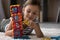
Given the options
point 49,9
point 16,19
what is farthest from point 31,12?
point 49,9

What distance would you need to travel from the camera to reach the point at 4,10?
2.85m

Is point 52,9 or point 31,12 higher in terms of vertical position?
point 31,12

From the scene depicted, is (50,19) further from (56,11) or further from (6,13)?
(6,13)

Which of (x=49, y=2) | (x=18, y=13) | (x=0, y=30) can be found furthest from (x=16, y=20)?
(x=49, y=2)

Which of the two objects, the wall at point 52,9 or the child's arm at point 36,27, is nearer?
the child's arm at point 36,27

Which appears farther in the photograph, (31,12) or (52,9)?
(52,9)

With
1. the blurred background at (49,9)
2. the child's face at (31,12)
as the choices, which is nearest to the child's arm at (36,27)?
the child's face at (31,12)

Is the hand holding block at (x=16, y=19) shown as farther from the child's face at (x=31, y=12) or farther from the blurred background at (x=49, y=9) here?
the blurred background at (x=49, y=9)

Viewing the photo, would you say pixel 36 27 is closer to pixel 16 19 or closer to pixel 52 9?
pixel 16 19

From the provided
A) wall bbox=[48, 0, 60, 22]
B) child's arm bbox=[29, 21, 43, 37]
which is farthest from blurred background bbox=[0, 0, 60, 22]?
child's arm bbox=[29, 21, 43, 37]

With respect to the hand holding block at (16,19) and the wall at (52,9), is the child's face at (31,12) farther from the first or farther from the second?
the wall at (52,9)

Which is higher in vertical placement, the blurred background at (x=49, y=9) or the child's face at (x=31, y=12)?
the child's face at (x=31, y=12)

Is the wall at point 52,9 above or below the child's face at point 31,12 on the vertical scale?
below

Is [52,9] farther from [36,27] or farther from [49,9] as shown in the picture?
[36,27]
